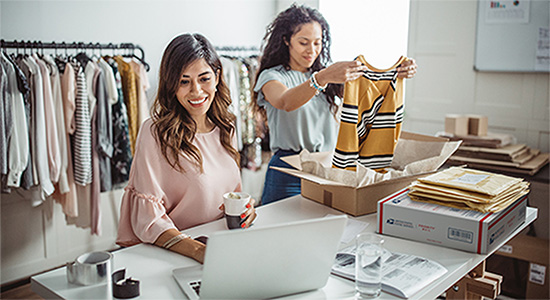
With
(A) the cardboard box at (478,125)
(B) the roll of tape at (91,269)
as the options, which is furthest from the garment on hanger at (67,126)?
(A) the cardboard box at (478,125)

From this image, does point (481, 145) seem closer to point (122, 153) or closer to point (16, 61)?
point (122, 153)

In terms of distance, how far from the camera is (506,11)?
3.26m

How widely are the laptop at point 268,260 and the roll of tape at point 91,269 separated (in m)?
0.19

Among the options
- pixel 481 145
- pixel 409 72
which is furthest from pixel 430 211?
pixel 481 145

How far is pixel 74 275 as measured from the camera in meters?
1.28

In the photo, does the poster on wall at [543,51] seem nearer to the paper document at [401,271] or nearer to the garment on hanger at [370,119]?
the garment on hanger at [370,119]

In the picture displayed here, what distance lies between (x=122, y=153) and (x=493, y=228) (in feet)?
7.34

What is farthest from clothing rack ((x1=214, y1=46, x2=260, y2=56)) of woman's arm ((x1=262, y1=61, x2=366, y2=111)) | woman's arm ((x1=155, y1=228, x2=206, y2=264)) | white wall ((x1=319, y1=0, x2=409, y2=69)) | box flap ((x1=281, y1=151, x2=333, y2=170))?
woman's arm ((x1=155, y1=228, x2=206, y2=264))

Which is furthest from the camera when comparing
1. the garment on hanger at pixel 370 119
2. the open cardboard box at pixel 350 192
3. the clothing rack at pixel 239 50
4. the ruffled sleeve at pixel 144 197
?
the clothing rack at pixel 239 50

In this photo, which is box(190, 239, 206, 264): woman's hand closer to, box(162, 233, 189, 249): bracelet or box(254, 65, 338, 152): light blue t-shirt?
box(162, 233, 189, 249): bracelet

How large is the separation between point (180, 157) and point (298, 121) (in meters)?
0.75

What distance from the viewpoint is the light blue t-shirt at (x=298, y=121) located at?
2.31 m

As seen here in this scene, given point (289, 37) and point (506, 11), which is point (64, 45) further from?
point (506, 11)

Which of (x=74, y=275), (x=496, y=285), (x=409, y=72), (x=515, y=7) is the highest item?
(x=515, y=7)
